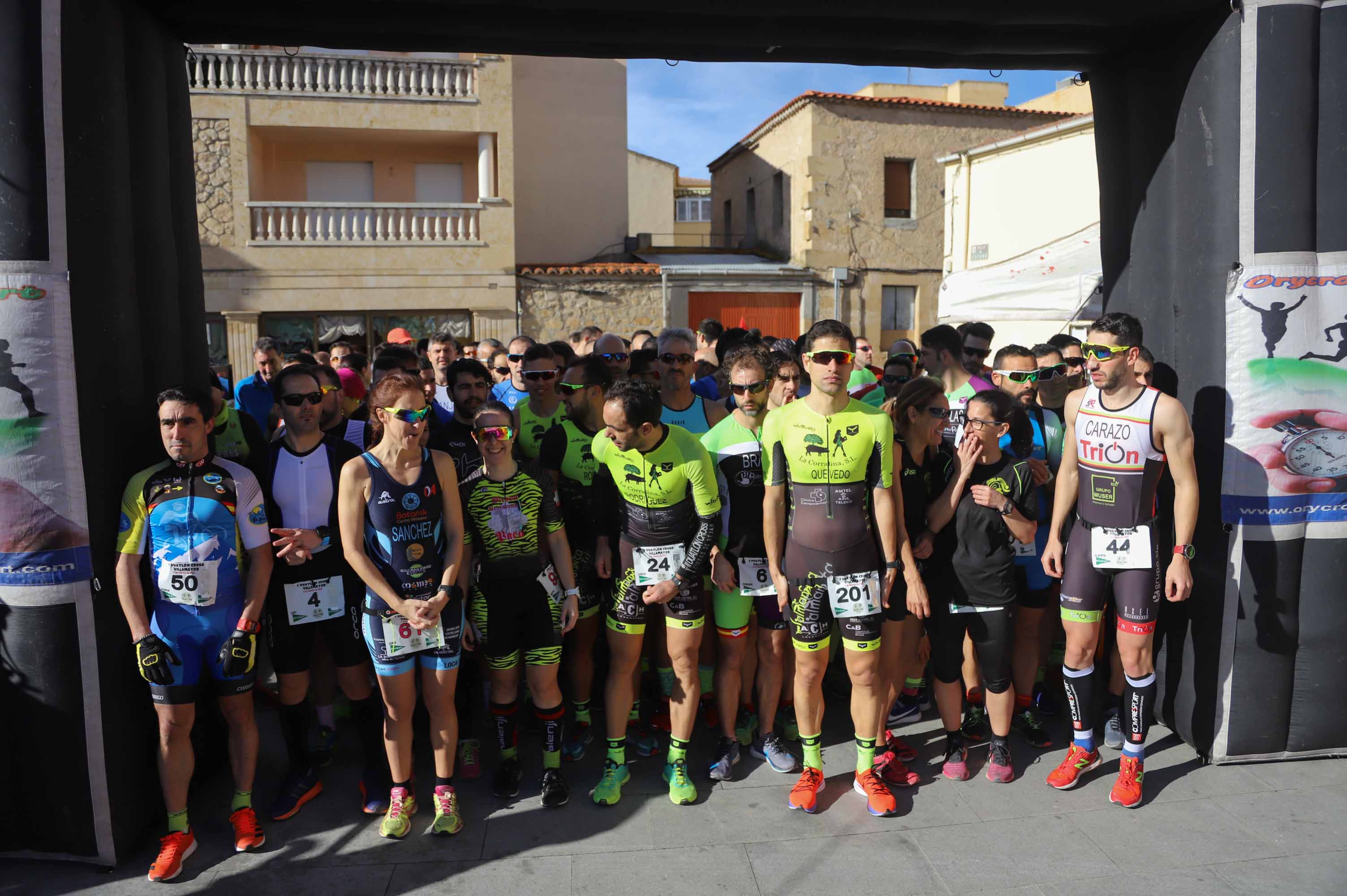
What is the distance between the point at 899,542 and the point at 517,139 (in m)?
17.8

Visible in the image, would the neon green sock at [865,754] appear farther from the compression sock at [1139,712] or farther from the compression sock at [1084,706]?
the compression sock at [1139,712]

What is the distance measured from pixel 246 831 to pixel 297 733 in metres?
0.50

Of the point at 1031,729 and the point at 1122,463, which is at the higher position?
the point at 1122,463

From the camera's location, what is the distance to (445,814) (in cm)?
378

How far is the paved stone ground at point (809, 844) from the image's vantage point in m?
3.41

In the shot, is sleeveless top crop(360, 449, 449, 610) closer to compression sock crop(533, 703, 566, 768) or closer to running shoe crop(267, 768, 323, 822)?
compression sock crop(533, 703, 566, 768)

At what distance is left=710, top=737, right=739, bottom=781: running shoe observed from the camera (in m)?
4.23

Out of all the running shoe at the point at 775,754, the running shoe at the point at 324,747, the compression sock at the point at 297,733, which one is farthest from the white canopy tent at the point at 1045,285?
the compression sock at the point at 297,733

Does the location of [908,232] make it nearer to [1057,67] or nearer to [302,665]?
[1057,67]

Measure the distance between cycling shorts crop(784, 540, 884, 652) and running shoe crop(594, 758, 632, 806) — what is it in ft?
3.31

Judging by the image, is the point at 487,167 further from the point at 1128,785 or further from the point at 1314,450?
the point at 1128,785

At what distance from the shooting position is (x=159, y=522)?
354 centimetres

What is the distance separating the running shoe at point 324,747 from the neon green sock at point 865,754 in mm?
2591

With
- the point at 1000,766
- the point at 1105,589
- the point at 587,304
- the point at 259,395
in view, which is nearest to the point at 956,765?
the point at 1000,766
